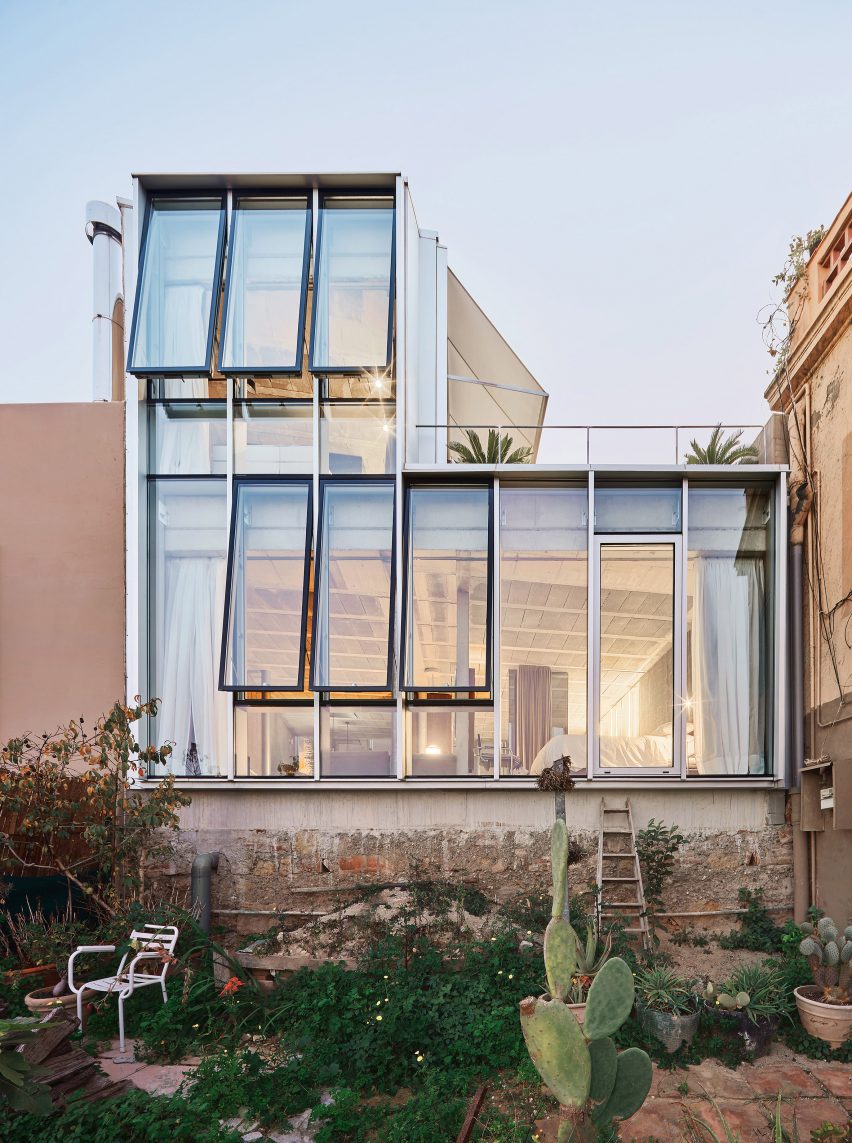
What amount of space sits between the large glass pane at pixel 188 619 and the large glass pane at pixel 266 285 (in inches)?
54.2

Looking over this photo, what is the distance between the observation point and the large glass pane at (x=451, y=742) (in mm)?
7250

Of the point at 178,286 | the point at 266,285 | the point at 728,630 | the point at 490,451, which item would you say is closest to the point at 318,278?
the point at 266,285

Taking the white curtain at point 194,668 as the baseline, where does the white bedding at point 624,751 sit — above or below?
below

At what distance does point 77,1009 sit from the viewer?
5488 mm

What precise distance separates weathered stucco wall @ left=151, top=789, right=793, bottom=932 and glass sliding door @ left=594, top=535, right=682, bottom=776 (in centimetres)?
41

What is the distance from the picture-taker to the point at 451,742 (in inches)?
287

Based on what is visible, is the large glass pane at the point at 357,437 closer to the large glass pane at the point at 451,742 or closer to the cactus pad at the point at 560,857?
the large glass pane at the point at 451,742

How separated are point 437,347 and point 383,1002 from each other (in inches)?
266

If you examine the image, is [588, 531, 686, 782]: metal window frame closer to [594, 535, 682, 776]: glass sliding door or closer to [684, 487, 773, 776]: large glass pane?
[594, 535, 682, 776]: glass sliding door

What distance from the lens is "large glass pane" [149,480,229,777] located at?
7.30 meters

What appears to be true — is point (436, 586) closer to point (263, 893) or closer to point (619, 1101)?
point (263, 893)

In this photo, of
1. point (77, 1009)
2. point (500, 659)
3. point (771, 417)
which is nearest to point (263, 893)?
point (77, 1009)

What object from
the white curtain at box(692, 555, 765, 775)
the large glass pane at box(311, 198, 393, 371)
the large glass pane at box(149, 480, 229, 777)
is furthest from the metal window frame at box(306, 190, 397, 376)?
the white curtain at box(692, 555, 765, 775)

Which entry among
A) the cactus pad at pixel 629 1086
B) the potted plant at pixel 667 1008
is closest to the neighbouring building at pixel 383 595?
the potted plant at pixel 667 1008
